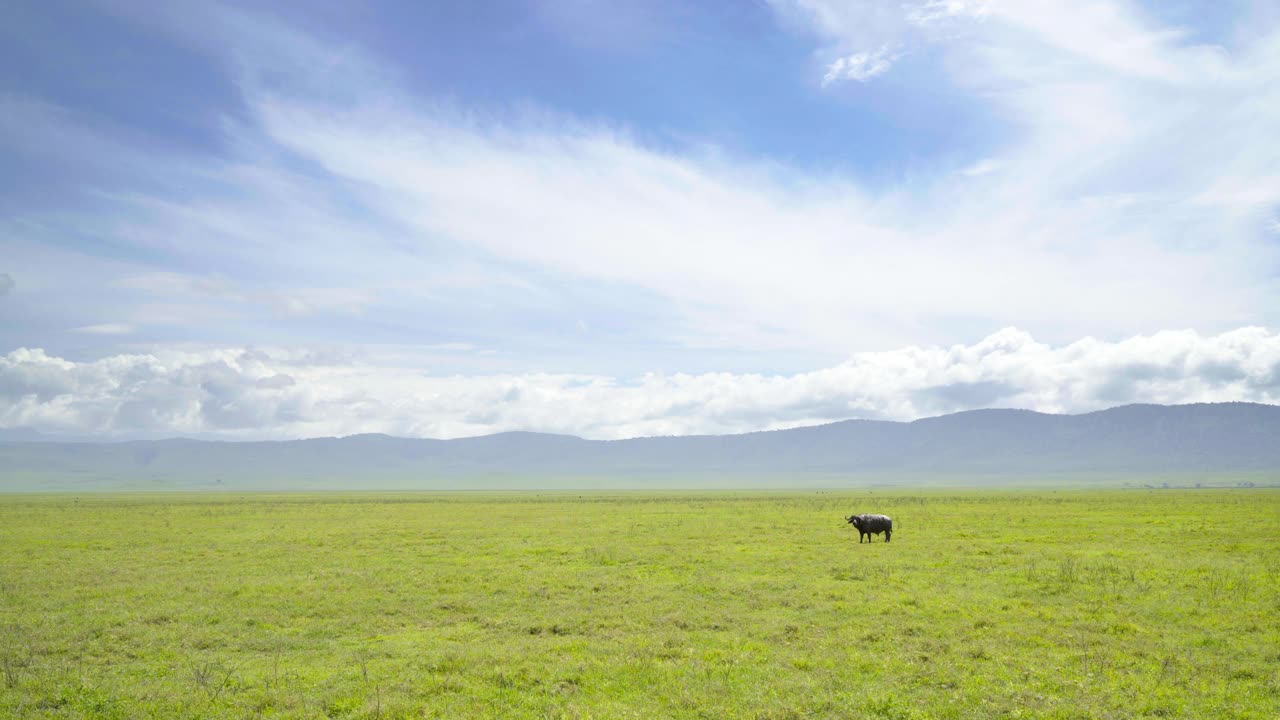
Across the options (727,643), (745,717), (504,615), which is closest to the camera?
(745,717)

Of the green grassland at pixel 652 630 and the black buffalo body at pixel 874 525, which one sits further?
the black buffalo body at pixel 874 525

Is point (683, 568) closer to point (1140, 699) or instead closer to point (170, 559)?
point (1140, 699)

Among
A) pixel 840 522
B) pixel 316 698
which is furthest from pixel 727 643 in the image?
pixel 840 522

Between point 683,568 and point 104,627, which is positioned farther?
point 683,568

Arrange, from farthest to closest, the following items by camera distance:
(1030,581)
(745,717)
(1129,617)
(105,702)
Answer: (1030,581) → (1129,617) → (105,702) → (745,717)

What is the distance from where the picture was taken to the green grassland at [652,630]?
537 inches

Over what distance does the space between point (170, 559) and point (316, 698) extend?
24.5 meters

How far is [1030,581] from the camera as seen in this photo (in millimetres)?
24984

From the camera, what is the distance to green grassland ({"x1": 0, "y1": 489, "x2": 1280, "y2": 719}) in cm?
1364

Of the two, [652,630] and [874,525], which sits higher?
[874,525]

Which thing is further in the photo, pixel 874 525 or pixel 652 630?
pixel 874 525

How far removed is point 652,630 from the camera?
61.5 feet

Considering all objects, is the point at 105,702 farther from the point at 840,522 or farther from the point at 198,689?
the point at 840,522

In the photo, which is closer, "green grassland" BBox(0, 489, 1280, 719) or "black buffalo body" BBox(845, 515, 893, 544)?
"green grassland" BBox(0, 489, 1280, 719)
